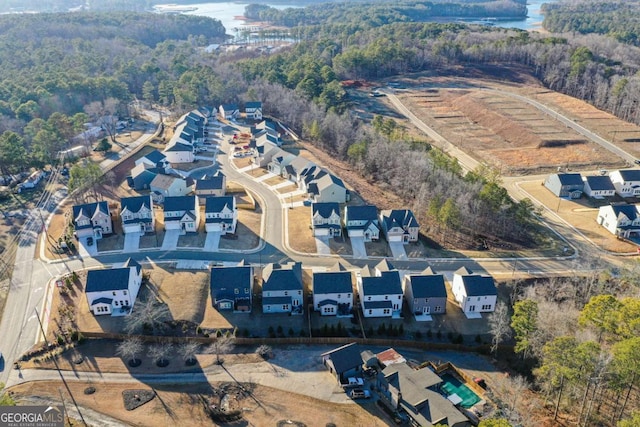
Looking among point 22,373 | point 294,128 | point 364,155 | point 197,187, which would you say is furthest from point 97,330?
point 294,128

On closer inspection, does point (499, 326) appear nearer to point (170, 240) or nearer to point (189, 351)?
point (189, 351)

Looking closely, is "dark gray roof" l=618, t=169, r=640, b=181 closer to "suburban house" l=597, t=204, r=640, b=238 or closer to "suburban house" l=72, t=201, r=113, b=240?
"suburban house" l=597, t=204, r=640, b=238

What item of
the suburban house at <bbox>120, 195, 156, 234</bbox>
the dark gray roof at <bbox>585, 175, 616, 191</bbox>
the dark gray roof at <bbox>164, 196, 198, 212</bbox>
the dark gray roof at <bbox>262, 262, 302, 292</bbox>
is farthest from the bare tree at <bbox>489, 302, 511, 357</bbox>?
the suburban house at <bbox>120, 195, 156, 234</bbox>

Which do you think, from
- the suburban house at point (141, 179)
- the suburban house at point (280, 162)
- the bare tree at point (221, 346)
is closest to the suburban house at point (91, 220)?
the suburban house at point (141, 179)

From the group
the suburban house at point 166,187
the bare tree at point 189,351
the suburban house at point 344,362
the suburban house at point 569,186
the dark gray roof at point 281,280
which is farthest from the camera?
the suburban house at point 569,186

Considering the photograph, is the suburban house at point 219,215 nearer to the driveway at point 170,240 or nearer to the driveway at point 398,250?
the driveway at point 170,240

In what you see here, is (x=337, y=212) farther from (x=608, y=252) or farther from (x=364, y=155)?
(x=608, y=252)
